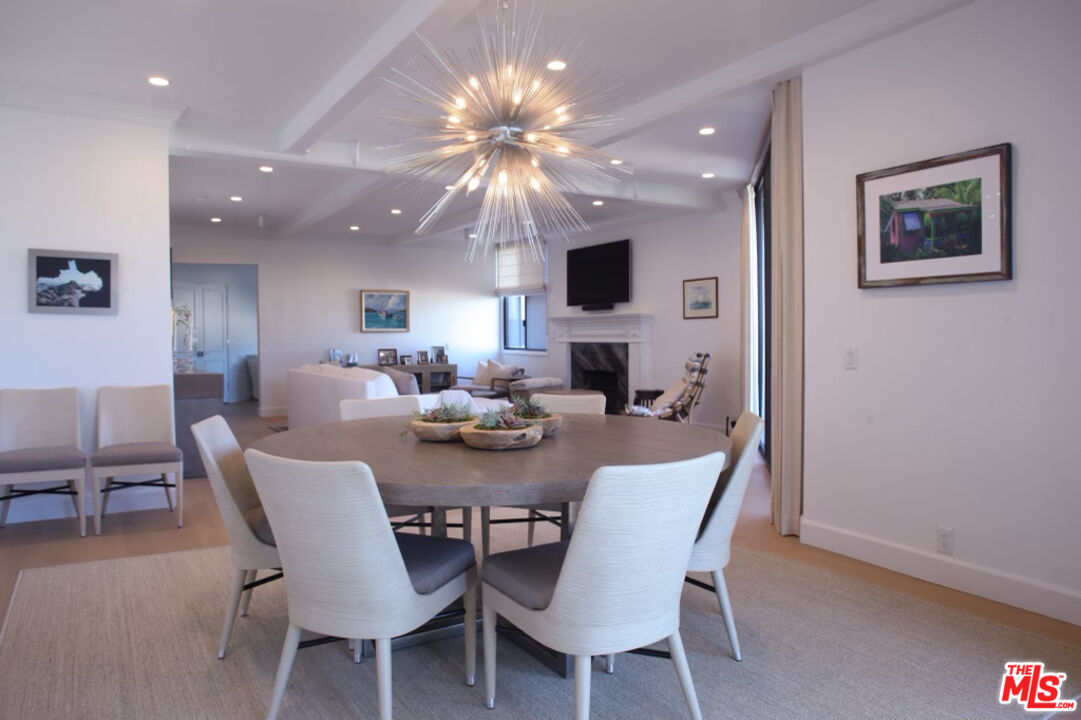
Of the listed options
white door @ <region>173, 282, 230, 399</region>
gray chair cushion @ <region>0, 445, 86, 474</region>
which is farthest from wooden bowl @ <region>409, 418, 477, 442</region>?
white door @ <region>173, 282, 230, 399</region>

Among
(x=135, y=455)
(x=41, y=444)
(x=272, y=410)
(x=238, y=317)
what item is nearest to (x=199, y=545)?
(x=135, y=455)

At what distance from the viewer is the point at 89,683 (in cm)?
217

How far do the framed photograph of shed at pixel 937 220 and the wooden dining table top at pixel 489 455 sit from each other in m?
1.34

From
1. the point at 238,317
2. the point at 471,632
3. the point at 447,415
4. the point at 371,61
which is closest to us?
the point at 471,632

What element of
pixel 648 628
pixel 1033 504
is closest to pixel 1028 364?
pixel 1033 504

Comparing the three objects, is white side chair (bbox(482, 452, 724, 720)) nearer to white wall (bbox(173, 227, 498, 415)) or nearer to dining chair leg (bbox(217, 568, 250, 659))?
dining chair leg (bbox(217, 568, 250, 659))

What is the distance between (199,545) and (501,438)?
2.39 m

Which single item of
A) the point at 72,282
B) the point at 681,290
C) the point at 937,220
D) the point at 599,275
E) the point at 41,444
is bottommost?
the point at 41,444

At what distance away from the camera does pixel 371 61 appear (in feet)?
11.1

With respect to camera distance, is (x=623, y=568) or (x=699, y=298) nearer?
(x=623, y=568)

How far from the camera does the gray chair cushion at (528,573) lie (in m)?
1.80

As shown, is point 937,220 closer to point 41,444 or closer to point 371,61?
point 371,61

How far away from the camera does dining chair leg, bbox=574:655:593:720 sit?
162 centimetres

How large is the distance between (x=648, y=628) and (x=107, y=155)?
4490 millimetres
